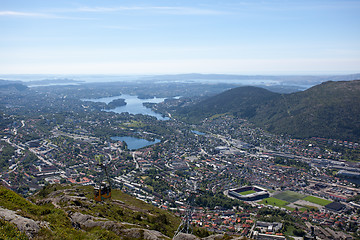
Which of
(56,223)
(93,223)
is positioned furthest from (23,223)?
(93,223)

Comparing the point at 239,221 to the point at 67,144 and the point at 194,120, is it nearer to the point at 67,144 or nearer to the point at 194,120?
the point at 67,144

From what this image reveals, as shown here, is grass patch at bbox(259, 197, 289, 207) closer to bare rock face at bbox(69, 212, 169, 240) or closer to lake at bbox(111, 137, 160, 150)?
bare rock face at bbox(69, 212, 169, 240)

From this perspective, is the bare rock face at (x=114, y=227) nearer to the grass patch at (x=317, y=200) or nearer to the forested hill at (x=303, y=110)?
the grass patch at (x=317, y=200)

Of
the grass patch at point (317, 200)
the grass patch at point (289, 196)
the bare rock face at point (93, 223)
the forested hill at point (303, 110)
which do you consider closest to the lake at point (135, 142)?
the forested hill at point (303, 110)

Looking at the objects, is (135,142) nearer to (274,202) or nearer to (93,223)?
(274,202)

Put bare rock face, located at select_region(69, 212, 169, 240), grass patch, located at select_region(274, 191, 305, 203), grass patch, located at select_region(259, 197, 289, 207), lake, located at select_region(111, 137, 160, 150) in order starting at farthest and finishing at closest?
1. lake, located at select_region(111, 137, 160, 150)
2. grass patch, located at select_region(274, 191, 305, 203)
3. grass patch, located at select_region(259, 197, 289, 207)
4. bare rock face, located at select_region(69, 212, 169, 240)

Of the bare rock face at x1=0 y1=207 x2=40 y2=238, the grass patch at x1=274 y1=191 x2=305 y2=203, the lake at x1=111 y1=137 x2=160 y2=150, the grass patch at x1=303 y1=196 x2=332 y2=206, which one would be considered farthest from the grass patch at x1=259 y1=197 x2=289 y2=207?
the lake at x1=111 y1=137 x2=160 y2=150
